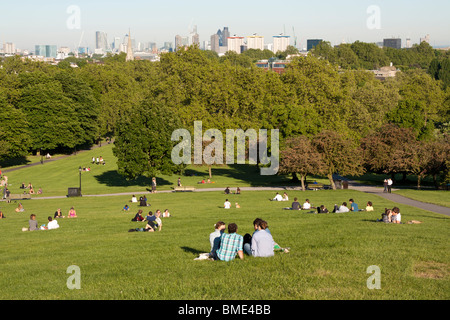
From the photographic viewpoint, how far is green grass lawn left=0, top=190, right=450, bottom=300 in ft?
42.7

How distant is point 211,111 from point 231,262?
2316 inches

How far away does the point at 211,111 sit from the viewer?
73.9m

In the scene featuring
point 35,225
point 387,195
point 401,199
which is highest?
point 35,225

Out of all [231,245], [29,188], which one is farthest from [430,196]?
[29,188]

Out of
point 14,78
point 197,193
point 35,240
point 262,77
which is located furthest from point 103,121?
point 35,240

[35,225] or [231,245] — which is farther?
[35,225]

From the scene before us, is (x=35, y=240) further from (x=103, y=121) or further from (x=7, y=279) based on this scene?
(x=103, y=121)

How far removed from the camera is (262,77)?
76.8 meters

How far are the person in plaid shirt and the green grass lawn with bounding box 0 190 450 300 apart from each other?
389 mm

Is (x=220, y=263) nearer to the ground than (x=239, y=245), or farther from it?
nearer to the ground

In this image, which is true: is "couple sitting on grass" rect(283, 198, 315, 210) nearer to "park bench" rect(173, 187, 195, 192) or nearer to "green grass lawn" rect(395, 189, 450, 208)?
"green grass lawn" rect(395, 189, 450, 208)

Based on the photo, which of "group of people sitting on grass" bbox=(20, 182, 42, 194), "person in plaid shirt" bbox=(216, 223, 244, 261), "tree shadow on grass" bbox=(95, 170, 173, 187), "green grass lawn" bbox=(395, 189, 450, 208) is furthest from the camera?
"tree shadow on grass" bbox=(95, 170, 173, 187)

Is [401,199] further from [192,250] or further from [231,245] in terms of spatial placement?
[231,245]

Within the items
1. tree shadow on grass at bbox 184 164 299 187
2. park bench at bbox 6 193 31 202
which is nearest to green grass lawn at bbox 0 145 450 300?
park bench at bbox 6 193 31 202
